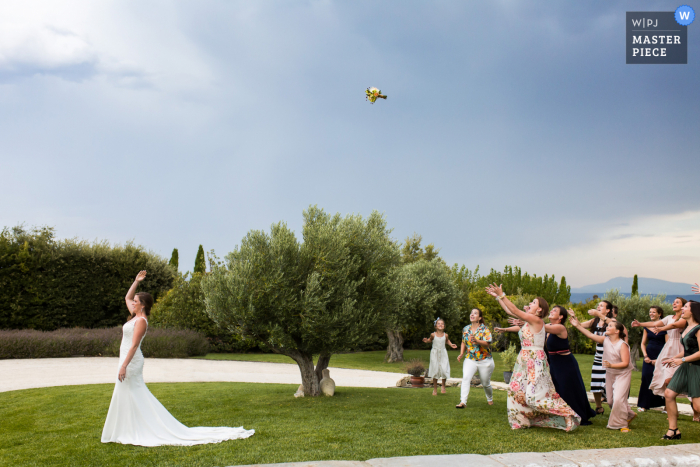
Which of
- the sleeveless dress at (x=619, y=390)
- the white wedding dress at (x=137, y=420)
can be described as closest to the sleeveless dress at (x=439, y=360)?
the sleeveless dress at (x=619, y=390)

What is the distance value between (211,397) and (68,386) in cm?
483

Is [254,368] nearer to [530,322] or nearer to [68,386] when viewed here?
[68,386]

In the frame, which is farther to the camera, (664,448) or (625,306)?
(625,306)

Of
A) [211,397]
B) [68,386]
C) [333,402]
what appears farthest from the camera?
[68,386]

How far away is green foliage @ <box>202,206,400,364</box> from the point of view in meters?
9.77

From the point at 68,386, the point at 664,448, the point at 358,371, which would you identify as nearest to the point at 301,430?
the point at 664,448

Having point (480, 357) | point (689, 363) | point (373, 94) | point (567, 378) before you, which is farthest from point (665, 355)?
point (373, 94)

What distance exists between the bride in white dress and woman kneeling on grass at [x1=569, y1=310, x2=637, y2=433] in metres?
5.61

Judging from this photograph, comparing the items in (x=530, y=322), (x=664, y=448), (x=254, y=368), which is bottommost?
(x=254, y=368)

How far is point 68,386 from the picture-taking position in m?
12.8

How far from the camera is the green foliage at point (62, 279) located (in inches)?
875

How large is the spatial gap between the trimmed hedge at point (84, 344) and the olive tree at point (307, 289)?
10.9 metres

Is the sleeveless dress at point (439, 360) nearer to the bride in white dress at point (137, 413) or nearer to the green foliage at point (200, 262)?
the bride in white dress at point (137, 413)

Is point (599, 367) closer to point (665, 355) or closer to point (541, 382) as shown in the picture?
point (665, 355)
